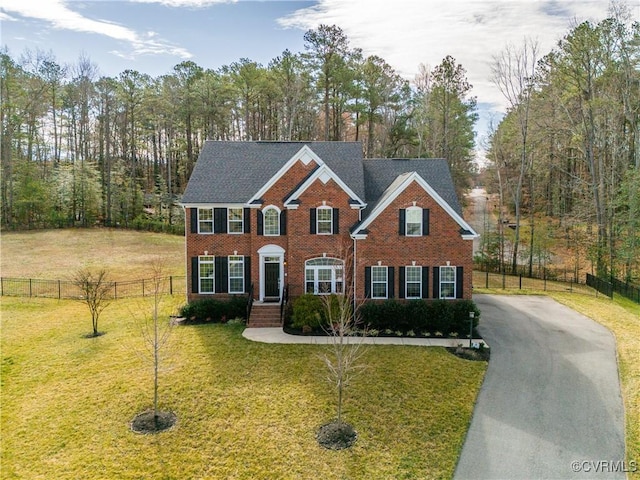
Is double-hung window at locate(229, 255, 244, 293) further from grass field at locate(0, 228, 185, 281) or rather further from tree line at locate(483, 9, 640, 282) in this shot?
tree line at locate(483, 9, 640, 282)

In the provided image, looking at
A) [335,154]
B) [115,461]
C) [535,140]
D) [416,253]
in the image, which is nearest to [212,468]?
[115,461]

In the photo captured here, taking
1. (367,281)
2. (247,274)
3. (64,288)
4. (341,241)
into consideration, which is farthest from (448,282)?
(64,288)

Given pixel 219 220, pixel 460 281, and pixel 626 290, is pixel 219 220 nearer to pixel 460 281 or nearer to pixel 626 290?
pixel 460 281

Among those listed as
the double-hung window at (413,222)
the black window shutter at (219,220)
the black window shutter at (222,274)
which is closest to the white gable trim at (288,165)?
the black window shutter at (219,220)

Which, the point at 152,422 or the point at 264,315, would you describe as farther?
the point at 264,315

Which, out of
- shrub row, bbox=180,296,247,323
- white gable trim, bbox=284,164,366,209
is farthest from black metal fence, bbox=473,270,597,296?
shrub row, bbox=180,296,247,323
